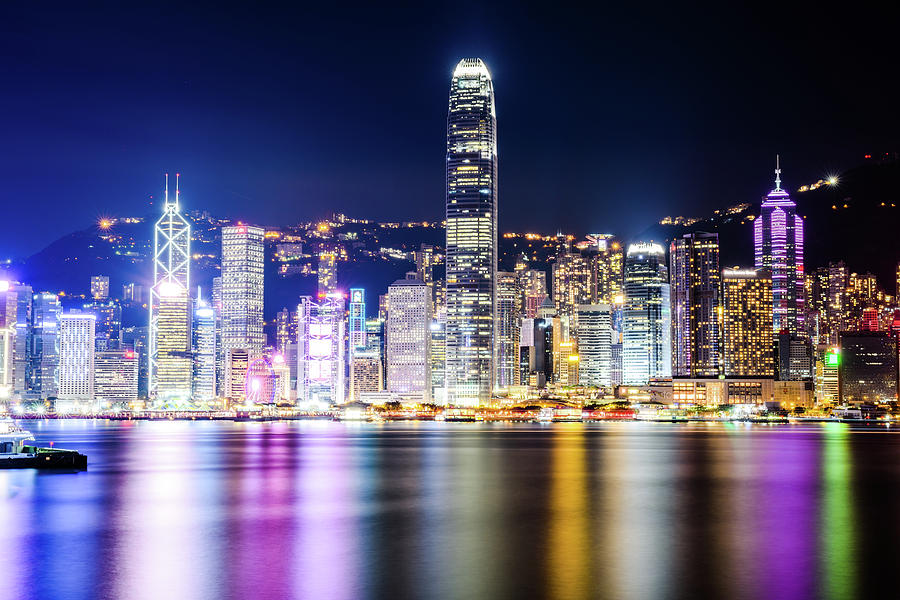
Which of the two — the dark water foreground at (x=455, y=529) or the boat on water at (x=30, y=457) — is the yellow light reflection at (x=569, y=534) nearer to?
the dark water foreground at (x=455, y=529)

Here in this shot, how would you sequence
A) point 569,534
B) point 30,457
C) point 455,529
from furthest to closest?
point 30,457 → point 455,529 → point 569,534

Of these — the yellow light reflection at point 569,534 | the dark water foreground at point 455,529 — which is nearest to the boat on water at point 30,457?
the dark water foreground at point 455,529

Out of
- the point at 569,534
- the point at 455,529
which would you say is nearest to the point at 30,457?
the point at 455,529

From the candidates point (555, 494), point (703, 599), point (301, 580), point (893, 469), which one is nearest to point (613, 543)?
point (703, 599)

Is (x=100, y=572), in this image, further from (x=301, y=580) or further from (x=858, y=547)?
(x=858, y=547)

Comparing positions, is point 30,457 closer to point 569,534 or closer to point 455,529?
point 455,529

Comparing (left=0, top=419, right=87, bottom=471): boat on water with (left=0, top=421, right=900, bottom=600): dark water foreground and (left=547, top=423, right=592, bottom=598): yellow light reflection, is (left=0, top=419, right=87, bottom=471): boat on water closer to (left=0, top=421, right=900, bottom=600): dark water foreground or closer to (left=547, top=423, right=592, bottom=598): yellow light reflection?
(left=0, top=421, right=900, bottom=600): dark water foreground

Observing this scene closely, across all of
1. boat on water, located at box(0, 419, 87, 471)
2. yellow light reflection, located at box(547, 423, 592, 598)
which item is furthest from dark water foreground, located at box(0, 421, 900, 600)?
boat on water, located at box(0, 419, 87, 471)
